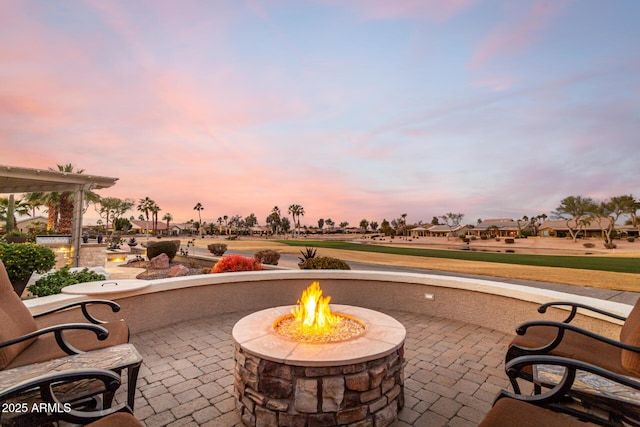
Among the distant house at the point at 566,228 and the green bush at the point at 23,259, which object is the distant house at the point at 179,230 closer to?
the green bush at the point at 23,259

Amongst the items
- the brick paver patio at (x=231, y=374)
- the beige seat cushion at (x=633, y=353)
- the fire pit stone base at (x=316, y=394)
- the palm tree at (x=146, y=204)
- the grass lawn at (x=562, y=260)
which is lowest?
the grass lawn at (x=562, y=260)

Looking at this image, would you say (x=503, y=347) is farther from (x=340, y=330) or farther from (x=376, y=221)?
(x=376, y=221)

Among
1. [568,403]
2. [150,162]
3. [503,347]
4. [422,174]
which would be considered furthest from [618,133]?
[150,162]

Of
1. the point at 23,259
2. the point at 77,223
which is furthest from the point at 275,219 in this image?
the point at 23,259

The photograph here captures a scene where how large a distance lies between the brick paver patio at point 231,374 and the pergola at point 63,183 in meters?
9.10

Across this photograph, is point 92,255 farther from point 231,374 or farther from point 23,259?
point 231,374

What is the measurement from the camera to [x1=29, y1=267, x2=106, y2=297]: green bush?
4086 millimetres

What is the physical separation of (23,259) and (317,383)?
24.7 ft

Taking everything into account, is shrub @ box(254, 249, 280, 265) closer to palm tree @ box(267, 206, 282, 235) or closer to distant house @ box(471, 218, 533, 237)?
palm tree @ box(267, 206, 282, 235)

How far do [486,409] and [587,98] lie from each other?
12590mm

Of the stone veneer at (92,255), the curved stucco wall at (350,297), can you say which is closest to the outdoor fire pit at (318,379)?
the curved stucco wall at (350,297)

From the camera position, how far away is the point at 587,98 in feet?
32.5

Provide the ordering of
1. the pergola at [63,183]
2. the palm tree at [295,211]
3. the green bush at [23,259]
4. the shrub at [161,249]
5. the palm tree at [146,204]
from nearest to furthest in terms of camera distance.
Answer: the green bush at [23,259] → the pergola at [63,183] → the shrub at [161,249] → the palm tree at [146,204] → the palm tree at [295,211]

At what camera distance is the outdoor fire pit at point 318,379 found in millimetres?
2203
